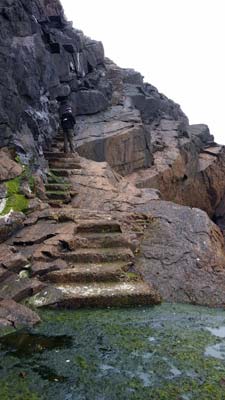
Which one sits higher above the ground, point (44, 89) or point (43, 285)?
point (44, 89)

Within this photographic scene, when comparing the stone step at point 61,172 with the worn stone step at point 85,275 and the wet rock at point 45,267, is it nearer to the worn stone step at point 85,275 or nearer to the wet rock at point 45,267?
the wet rock at point 45,267

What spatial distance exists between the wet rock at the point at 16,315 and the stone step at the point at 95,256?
8.73 feet

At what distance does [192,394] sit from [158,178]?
23087mm

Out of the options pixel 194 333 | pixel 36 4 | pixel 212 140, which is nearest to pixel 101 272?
pixel 194 333

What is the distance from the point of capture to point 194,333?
313 inches

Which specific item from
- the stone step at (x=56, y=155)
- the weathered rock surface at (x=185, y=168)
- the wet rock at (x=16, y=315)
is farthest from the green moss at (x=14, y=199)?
the weathered rock surface at (x=185, y=168)

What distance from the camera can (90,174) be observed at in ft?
64.6

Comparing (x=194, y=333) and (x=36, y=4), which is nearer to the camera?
(x=194, y=333)

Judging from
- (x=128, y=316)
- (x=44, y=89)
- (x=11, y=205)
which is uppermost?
(x=44, y=89)

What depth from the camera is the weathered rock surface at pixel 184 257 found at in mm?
10469

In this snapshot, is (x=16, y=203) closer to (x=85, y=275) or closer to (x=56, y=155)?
(x=85, y=275)

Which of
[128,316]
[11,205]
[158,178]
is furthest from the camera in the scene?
[158,178]

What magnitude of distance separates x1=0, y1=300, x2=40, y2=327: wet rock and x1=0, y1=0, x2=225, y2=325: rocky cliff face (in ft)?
0.17

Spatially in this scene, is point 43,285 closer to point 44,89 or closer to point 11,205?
point 11,205
